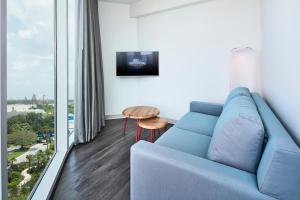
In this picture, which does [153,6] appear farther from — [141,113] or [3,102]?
[3,102]

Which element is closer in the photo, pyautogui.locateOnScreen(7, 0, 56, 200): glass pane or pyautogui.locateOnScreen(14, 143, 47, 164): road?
pyautogui.locateOnScreen(7, 0, 56, 200): glass pane

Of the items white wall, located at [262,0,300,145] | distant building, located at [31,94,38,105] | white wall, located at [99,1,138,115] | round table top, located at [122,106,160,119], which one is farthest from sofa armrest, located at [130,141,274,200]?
white wall, located at [99,1,138,115]

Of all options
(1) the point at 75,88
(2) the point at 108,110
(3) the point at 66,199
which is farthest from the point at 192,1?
(3) the point at 66,199

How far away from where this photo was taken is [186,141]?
1.79 m

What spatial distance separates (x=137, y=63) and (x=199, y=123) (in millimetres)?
2335

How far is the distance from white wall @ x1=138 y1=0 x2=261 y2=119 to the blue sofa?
6.44 feet

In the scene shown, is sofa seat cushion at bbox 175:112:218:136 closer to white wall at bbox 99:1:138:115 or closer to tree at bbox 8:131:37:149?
tree at bbox 8:131:37:149

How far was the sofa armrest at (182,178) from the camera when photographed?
0.95 metres

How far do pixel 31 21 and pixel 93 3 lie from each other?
1961 mm

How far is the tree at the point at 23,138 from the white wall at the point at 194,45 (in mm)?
2850

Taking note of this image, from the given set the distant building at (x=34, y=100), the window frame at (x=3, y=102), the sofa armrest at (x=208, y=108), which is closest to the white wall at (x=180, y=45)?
the sofa armrest at (x=208, y=108)

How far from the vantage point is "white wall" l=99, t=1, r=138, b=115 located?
4086 mm

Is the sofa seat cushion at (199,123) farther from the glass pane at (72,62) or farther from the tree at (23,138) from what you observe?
the glass pane at (72,62)

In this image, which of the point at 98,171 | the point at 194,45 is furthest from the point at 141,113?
the point at 194,45
